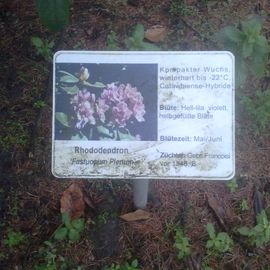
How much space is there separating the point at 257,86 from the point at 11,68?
110 cm

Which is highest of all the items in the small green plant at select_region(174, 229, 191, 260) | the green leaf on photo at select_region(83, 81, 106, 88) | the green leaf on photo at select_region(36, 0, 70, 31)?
the green leaf on photo at select_region(36, 0, 70, 31)

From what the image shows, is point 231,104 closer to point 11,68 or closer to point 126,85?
point 126,85

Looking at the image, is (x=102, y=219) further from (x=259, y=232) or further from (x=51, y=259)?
(x=259, y=232)

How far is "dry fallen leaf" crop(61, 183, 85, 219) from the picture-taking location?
2227mm

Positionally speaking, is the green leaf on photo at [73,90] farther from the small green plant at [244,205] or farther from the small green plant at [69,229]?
the small green plant at [244,205]

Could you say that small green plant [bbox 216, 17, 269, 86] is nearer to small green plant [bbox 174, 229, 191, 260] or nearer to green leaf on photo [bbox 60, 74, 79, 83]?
small green plant [bbox 174, 229, 191, 260]

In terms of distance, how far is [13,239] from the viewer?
86.1 inches

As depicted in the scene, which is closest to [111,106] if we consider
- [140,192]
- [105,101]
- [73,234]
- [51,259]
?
[105,101]

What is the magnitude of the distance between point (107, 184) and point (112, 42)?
650 millimetres

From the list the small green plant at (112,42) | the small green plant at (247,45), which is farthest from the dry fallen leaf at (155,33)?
the small green plant at (247,45)

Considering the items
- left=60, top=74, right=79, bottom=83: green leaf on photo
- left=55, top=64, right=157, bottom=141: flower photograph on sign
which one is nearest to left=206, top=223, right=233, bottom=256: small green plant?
left=55, top=64, right=157, bottom=141: flower photograph on sign

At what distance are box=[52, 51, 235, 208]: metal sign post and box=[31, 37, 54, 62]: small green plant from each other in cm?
72

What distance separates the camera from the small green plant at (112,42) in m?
2.46

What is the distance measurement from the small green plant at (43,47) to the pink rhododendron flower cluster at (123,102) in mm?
809
